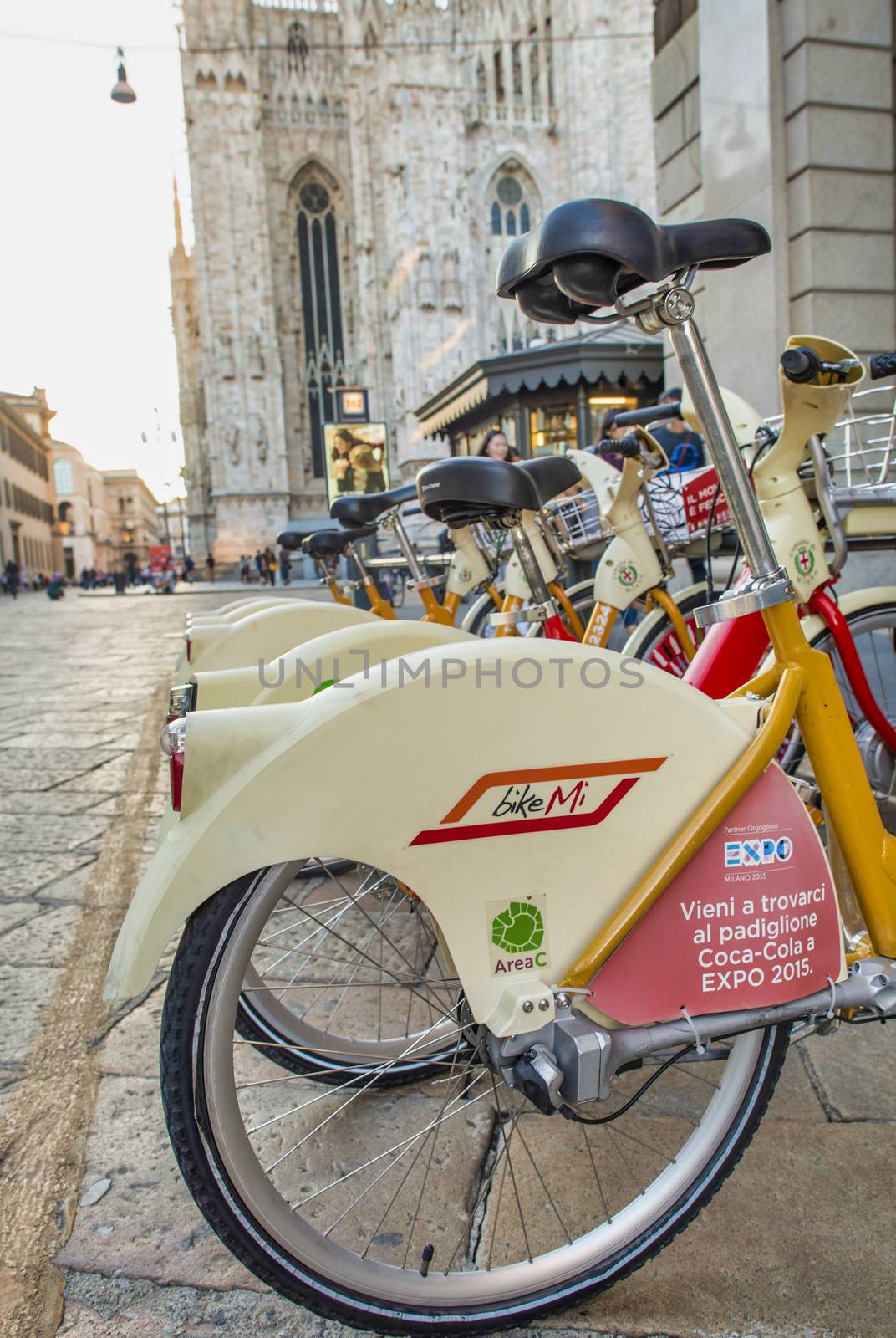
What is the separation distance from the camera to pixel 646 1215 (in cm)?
123

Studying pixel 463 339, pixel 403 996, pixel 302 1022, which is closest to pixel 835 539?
pixel 403 996

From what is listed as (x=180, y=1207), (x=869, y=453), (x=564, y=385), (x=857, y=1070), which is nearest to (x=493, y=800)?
(x=180, y=1207)

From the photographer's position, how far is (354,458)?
1595 centimetres

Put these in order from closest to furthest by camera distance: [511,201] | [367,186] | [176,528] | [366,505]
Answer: [366,505] → [367,186] → [511,201] → [176,528]

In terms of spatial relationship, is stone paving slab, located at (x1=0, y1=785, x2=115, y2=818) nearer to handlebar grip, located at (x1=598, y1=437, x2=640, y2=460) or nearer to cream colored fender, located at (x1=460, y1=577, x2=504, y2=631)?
cream colored fender, located at (x1=460, y1=577, x2=504, y2=631)

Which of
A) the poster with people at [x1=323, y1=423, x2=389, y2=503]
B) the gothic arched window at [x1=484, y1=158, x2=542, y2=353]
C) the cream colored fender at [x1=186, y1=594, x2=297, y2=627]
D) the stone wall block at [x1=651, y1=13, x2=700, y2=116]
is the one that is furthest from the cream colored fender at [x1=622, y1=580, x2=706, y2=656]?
the gothic arched window at [x1=484, y1=158, x2=542, y2=353]

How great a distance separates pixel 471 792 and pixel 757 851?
41cm

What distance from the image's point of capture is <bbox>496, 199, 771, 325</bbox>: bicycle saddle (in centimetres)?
107

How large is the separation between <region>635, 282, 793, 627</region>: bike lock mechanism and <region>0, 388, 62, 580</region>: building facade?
59830 mm

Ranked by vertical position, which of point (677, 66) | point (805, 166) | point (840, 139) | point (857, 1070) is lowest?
point (857, 1070)

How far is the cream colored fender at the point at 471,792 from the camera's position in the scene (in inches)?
41.8

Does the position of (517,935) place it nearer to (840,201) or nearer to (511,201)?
(840,201)

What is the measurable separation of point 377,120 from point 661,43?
29682mm

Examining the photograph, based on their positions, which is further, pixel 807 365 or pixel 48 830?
pixel 48 830
